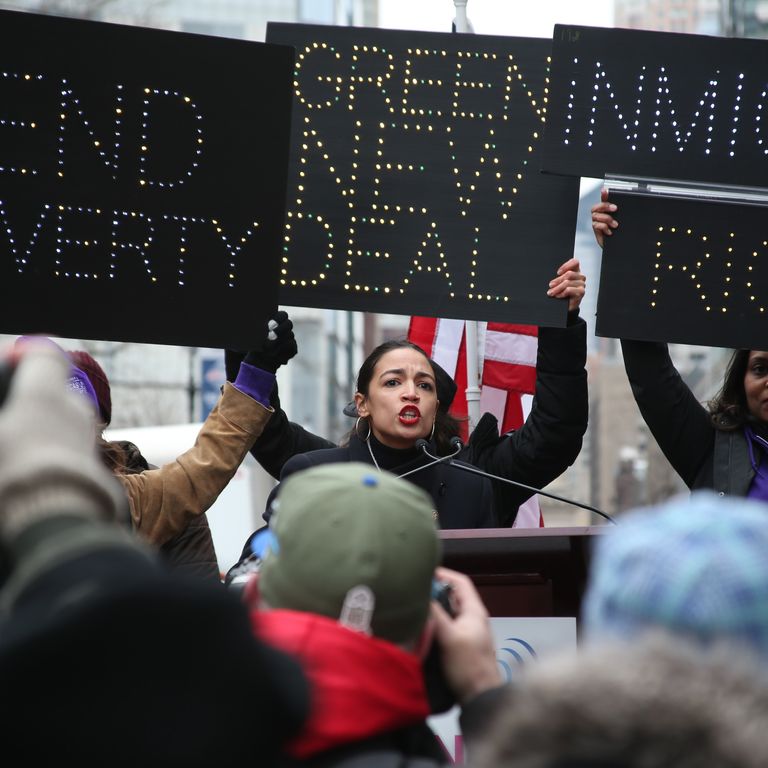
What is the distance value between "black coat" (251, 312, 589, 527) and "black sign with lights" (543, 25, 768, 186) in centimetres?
61

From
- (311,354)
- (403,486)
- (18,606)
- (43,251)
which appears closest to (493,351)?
(43,251)

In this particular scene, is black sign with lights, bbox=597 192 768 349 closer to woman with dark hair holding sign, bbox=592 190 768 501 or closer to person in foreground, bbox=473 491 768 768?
woman with dark hair holding sign, bbox=592 190 768 501

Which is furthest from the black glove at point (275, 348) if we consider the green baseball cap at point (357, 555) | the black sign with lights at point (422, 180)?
the green baseball cap at point (357, 555)

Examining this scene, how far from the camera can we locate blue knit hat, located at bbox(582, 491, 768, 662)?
1.56m

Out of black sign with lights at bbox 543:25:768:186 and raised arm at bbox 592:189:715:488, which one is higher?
black sign with lights at bbox 543:25:768:186

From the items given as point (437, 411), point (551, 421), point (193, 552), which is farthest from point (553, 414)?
point (193, 552)

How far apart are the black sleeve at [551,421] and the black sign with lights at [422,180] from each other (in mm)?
227

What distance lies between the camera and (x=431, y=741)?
2070 mm

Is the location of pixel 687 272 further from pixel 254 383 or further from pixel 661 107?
pixel 254 383

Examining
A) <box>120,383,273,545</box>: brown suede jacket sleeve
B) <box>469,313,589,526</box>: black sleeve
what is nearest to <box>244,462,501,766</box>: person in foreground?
<box>120,383,273,545</box>: brown suede jacket sleeve

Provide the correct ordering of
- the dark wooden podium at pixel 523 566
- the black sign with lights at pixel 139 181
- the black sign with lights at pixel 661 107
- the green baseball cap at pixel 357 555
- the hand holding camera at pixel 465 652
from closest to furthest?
the green baseball cap at pixel 357 555
the hand holding camera at pixel 465 652
the dark wooden podium at pixel 523 566
the black sign with lights at pixel 139 181
the black sign with lights at pixel 661 107

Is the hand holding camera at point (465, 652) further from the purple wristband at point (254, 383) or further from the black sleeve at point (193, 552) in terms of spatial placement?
the black sleeve at point (193, 552)

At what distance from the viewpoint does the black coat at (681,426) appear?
4.51 metres

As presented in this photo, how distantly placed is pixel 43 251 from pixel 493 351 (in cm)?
287
